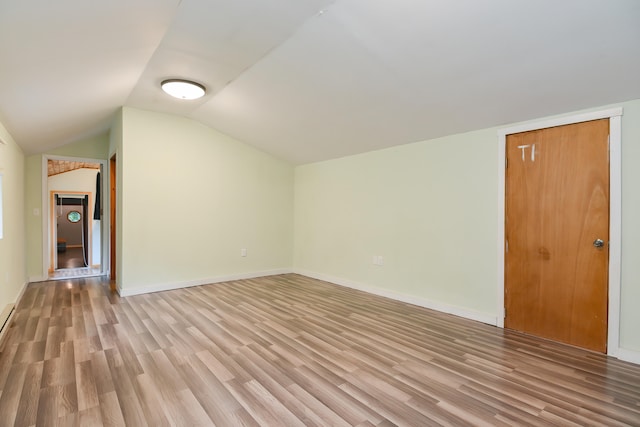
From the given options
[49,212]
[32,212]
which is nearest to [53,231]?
[49,212]

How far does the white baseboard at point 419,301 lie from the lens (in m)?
3.38

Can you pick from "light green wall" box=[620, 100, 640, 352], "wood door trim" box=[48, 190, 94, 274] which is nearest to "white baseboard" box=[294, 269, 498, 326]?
"light green wall" box=[620, 100, 640, 352]

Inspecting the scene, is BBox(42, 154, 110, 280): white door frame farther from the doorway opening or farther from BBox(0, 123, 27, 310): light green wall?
BBox(0, 123, 27, 310): light green wall

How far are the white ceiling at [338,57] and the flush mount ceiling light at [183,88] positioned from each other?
Result: 0.08 m

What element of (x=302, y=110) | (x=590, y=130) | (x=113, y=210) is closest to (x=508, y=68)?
(x=590, y=130)

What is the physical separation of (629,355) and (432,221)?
6.67 ft

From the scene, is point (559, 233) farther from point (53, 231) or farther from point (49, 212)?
point (53, 231)

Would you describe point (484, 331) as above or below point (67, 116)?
below

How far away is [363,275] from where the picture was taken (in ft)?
15.5

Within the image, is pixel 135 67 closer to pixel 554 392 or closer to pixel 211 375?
pixel 211 375

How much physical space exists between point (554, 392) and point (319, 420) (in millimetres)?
1582

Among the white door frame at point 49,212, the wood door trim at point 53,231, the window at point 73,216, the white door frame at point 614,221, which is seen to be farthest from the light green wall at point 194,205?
the window at point 73,216

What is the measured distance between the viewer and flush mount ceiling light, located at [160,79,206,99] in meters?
3.30

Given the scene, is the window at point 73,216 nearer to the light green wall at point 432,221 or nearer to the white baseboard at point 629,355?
the light green wall at point 432,221
